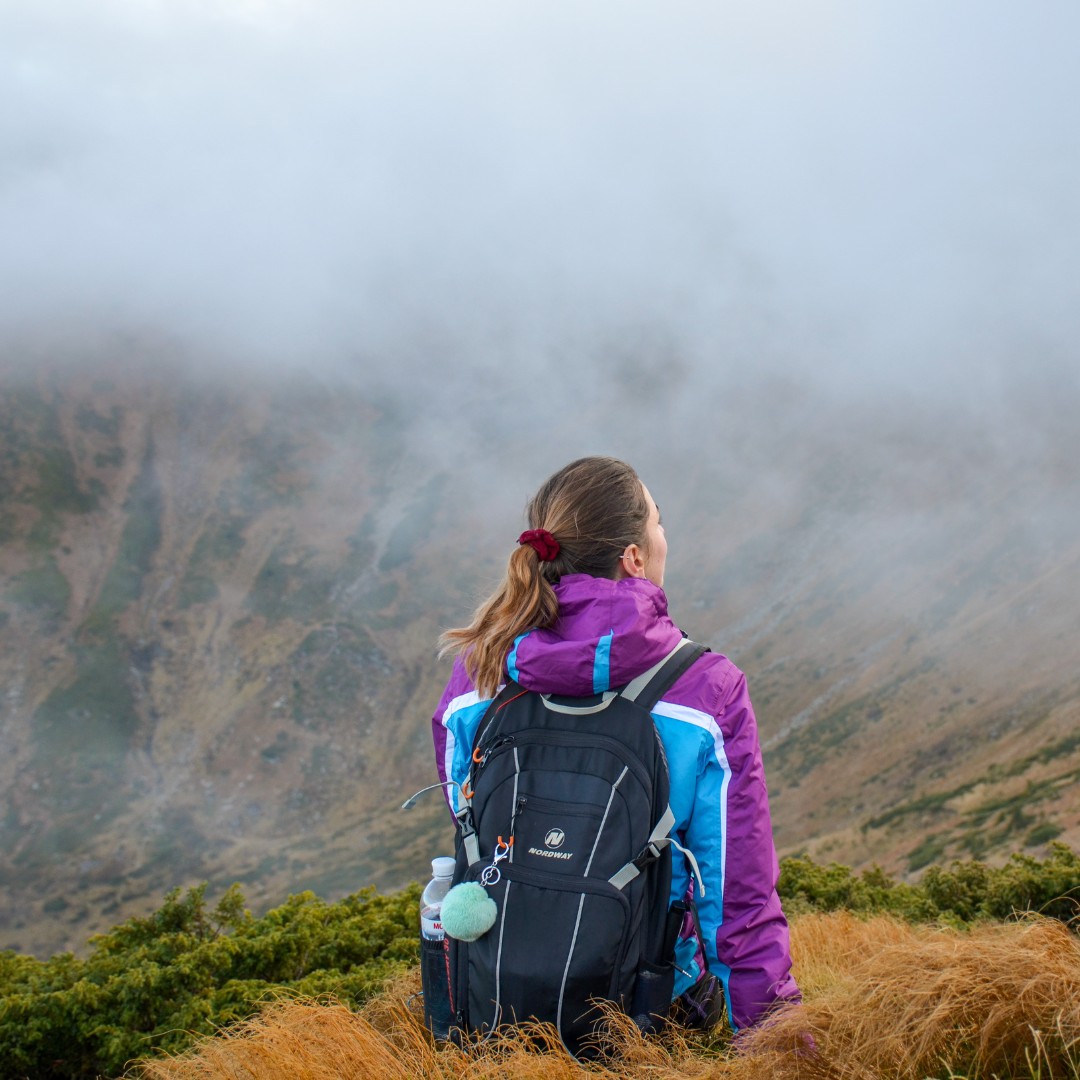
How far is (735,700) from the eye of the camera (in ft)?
8.51

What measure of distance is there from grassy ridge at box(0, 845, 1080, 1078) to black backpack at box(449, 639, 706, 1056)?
0.34m

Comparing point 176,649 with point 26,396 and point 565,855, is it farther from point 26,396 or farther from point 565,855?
point 565,855

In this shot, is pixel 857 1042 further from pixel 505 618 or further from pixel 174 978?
pixel 174 978

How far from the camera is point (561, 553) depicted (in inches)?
114

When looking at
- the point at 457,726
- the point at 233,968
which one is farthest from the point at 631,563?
the point at 233,968

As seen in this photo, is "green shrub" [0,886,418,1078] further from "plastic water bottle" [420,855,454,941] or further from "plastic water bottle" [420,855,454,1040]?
"plastic water bottle" [420,855,454,941]

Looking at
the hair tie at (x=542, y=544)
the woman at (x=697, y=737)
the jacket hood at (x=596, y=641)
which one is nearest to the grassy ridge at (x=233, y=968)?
the woman at (x=697, y=737)

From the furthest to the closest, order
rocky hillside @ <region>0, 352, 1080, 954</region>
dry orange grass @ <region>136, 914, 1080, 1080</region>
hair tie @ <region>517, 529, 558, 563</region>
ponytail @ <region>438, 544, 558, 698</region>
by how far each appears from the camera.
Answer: rocky hillside @ <region>0, 352, 1080, 954</region>
hair tie @ <region>517, 529, 558, 563</region>
ponytail @ <region>438, 544, 558, 698</region>
dry orange grass @ <region>136, 914, 1080, 1080</region>

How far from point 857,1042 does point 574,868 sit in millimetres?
820

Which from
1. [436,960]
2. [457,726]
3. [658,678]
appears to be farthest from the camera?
[457,726]

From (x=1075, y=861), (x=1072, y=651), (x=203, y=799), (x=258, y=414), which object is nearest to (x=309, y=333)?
(x=258, y=414)

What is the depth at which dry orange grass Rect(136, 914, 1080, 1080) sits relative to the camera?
2.13 m

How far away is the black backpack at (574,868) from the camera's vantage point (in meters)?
2.41

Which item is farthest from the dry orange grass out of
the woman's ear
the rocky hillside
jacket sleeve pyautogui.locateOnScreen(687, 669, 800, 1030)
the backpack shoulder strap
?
the rocky hillside
